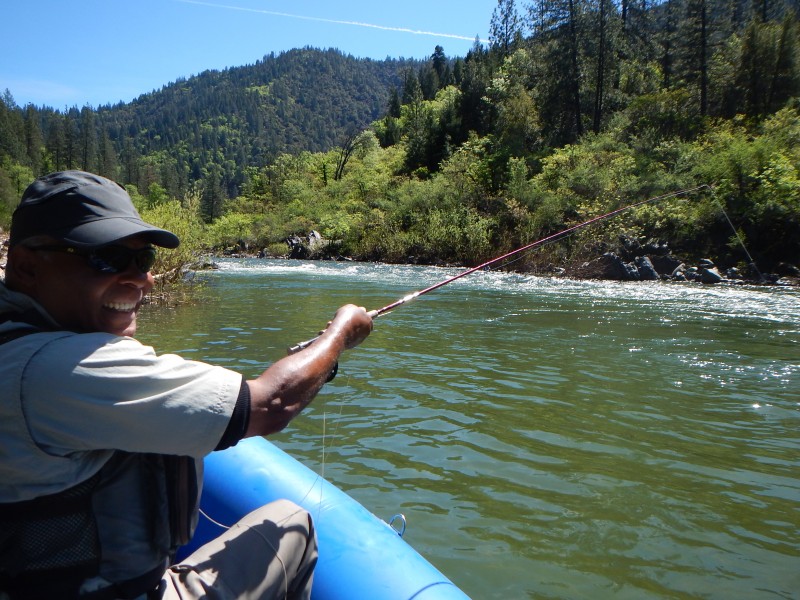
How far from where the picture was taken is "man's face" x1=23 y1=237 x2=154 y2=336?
1.44 m

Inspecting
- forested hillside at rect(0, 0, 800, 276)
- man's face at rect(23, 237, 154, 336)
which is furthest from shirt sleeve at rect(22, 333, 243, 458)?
forested hillside at rect(0, 0, 800, 276)

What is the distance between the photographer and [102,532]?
51.5 inches

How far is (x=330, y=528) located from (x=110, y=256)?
131 cm

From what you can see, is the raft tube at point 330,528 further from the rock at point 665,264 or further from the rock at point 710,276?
the rock at point 665,264

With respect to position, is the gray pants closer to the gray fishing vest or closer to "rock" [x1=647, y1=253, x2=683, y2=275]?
the gray fishing vest

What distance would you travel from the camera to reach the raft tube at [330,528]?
2.07m

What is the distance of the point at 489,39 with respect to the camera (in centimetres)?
5312

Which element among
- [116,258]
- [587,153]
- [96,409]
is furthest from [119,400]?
[587,153]

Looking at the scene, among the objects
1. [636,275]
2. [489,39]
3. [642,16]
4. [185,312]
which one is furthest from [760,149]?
[489,39]

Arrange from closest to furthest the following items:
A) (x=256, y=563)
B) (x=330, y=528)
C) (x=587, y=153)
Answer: (x=256, y=563)
(x=330, y=528)
(x=587, y=153)

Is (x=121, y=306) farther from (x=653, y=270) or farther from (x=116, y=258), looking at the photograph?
(x=653, y=270)

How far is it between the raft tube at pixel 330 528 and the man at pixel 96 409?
580 mm

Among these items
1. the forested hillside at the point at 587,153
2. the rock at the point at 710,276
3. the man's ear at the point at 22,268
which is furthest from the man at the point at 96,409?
the rock at the point at 710,276

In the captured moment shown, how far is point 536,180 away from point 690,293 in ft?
48.1
